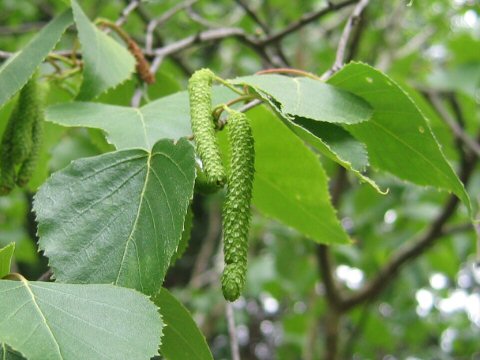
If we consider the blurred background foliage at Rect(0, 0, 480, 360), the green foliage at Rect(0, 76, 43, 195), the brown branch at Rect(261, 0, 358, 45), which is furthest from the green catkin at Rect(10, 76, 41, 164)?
the blurred background foliage at Rect(0, 0, 480, 360)

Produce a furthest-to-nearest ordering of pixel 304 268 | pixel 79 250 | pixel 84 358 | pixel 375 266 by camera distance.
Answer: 1. pixel 375 266
2. pixel 304 268
3. pixel 79 250
4. pixel 84 358

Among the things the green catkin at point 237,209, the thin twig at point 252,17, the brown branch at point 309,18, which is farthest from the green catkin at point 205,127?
A: the thin twig at point 252,17

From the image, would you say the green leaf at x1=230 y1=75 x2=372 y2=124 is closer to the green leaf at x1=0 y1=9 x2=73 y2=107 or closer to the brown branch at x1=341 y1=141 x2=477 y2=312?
the green leaf at x1=0 y1=9 x2=73 y2=107

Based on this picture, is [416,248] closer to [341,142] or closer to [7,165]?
[341,142]

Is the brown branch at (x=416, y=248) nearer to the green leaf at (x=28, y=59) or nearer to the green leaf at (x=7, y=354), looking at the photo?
the green leaf at (x=28, y=59)

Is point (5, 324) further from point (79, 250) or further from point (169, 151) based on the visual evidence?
point (169, 151)

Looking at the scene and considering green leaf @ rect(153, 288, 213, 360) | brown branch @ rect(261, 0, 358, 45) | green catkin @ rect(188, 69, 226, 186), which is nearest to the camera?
green catkin @ rect(188, 69, 226, 186)

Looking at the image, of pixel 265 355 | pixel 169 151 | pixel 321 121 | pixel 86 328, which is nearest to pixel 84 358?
pixel 86 328
